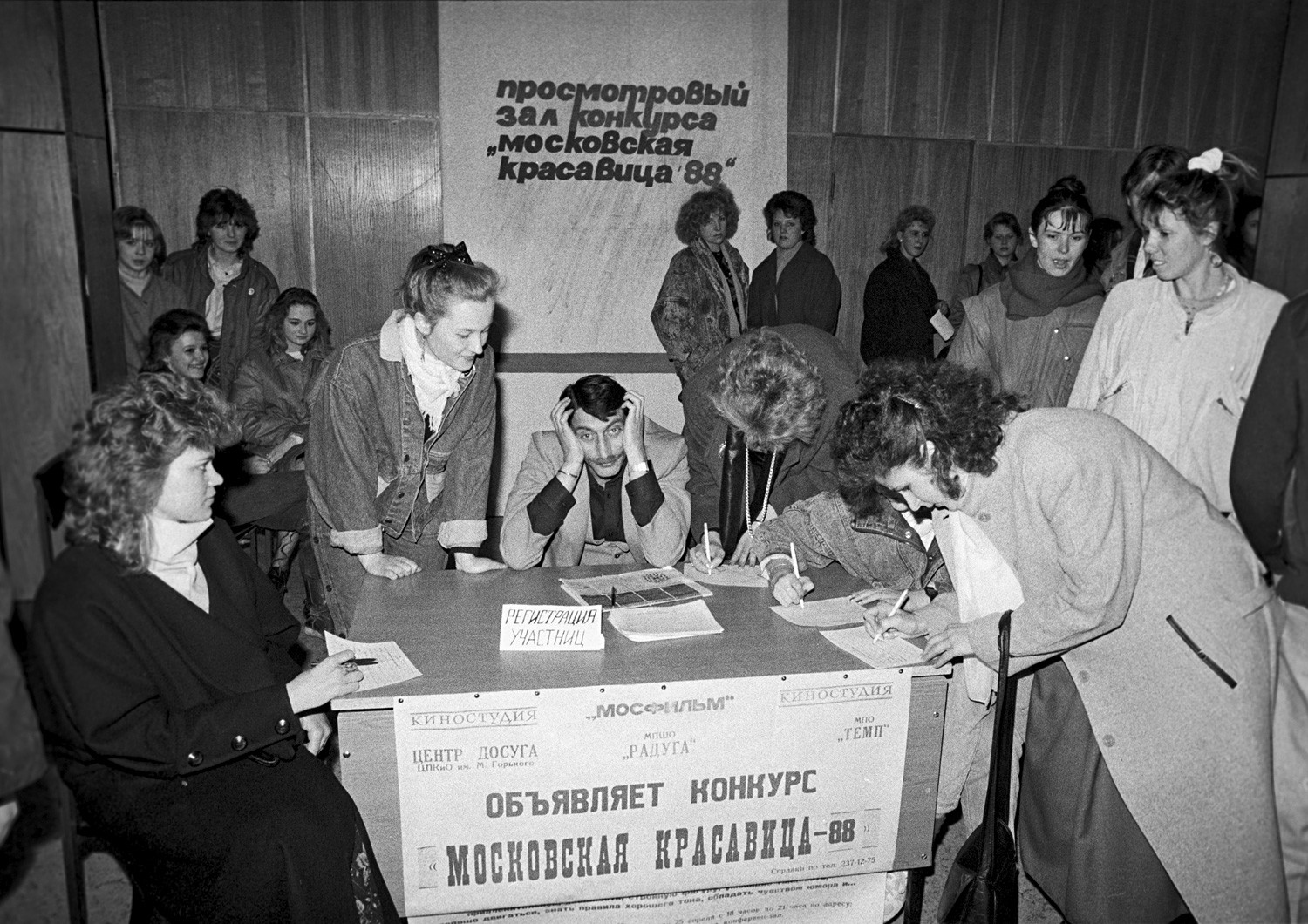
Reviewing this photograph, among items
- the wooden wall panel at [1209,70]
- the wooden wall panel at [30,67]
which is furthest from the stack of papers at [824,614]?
the wooden wall panel at [1209,70]

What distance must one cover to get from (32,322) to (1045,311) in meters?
3.04

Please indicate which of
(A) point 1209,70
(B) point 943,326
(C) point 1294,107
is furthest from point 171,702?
(A) point 1209,70

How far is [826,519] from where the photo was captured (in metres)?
2.76

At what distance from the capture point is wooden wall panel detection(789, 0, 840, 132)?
6375mm

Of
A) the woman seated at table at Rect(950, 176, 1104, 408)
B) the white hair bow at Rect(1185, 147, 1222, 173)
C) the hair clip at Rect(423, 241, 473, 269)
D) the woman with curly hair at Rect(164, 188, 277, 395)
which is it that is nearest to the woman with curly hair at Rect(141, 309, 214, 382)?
the woman with curly hair at Rect(164, 188, 277, 395)

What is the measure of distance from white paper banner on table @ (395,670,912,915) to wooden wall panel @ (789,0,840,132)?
5104 mm

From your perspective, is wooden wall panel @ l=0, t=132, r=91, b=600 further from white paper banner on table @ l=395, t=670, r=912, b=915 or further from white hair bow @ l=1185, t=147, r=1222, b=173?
white hair bow @ l=1185, t=147, r=1222, b=173

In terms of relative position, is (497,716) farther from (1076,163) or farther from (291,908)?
(1076,163)

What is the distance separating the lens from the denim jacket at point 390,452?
2.73 m

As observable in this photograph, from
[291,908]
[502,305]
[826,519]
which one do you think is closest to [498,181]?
[502,305]

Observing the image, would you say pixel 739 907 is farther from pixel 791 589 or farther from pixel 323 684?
pixel 323 684

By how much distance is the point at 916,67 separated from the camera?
21.9ft

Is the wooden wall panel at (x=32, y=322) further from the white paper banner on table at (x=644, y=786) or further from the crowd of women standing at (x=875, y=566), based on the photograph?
the white paper banner on table at (x=644, y=786)

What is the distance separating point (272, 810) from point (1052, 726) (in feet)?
5.72
